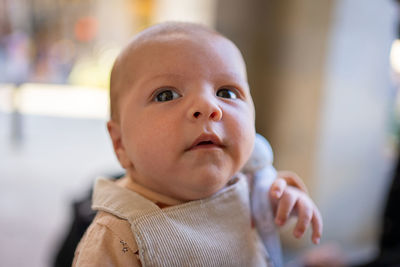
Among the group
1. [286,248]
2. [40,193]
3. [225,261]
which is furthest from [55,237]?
[225,261]

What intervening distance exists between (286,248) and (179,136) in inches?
64.1

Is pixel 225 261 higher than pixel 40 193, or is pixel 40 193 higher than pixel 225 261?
pixel 225 261

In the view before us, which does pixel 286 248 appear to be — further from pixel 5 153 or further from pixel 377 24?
pixel 5 153

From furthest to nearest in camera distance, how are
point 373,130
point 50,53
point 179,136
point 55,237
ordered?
Result: point 50,53 → point 55,237 → point 373,130 → point 179,136

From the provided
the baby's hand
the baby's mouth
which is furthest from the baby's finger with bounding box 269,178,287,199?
the baby's mouth

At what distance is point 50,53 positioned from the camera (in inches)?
175

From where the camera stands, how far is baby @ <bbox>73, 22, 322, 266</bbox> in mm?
400

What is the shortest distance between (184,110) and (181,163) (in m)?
0.06

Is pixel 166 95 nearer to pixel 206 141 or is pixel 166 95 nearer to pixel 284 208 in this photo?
pixel 206 141

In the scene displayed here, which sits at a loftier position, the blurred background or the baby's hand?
the baby's hand

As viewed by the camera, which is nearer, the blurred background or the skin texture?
the skin texture

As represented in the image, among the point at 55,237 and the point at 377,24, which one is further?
the point at 55,237

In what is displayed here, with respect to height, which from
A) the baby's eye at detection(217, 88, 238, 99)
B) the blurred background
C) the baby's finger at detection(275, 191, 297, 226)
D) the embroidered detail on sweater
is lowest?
the blurred background

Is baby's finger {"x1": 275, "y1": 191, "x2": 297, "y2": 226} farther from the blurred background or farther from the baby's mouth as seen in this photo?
the blurred background
